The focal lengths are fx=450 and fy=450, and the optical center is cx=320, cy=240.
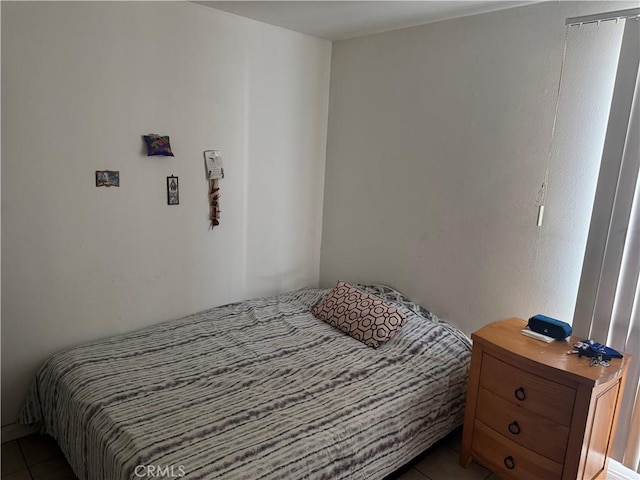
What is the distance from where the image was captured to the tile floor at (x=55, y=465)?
203 cm

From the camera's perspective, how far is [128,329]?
8.36 feet

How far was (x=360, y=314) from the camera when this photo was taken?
8.48 feet

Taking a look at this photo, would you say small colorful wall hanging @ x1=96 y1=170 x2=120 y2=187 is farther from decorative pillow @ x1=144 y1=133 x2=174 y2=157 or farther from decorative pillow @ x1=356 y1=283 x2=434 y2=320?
decorative pillow @ x1=356 y1=283 x2=434 y2=320

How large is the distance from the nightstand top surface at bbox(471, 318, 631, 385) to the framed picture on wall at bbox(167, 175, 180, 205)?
177 centimetres

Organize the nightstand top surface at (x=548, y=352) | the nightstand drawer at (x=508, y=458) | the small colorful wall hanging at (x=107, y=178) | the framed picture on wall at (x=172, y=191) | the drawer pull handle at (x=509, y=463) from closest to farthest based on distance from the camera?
the nightstand top surface at (x=548, y=352) → the nightstand drawer at (x=508, y=458) → the drawer pull handle at (x=509, y=463) → the small colorful wall hanging at (x=107, y=178) → the framed picture on wall at (x=172, y=191)

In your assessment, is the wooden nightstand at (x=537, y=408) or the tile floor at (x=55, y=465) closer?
the wooden nightstand at (x=537, y=408)

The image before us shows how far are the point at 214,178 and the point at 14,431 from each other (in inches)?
65.7

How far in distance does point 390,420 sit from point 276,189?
172 centimetres

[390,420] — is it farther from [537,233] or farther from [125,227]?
[125,227]

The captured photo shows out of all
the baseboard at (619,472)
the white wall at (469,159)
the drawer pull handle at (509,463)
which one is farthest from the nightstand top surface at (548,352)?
the baseboard at (619,472)

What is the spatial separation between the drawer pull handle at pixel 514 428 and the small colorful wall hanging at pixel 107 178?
222 cm

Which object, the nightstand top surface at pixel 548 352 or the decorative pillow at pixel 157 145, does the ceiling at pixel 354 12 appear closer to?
the decorative pillow at pixel 157 145

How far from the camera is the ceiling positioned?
234cm

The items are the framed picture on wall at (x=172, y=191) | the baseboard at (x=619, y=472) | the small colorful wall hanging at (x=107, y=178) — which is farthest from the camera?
the framed picture on wall at (x=172, y=191)
